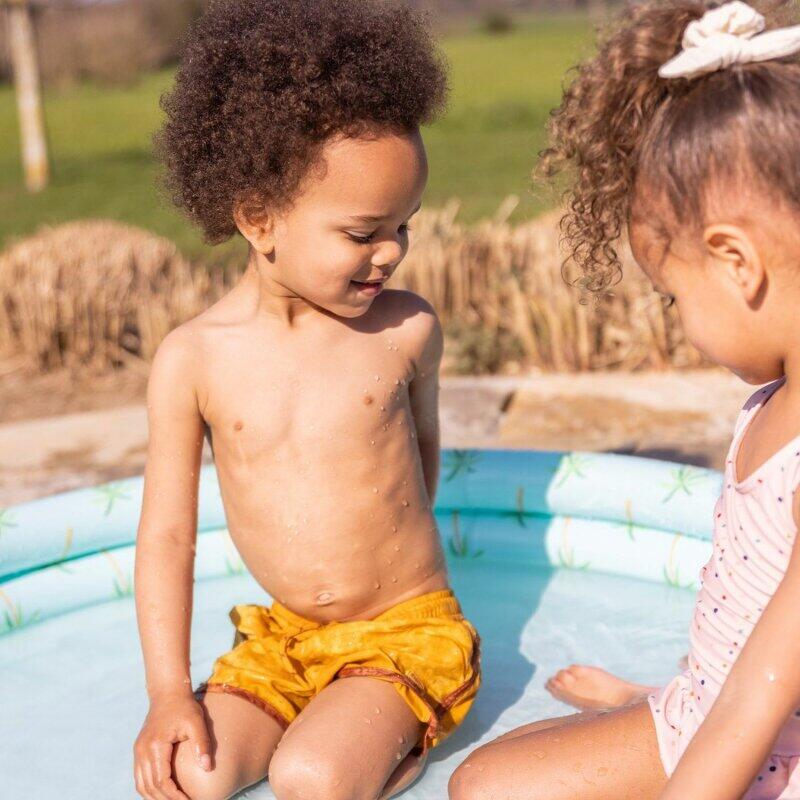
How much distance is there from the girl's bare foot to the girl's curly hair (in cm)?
103

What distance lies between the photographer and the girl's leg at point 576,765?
191 cm

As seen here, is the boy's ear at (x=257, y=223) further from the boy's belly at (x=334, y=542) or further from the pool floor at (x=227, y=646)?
the pool floor at (x=227, y=646)

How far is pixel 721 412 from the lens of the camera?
4074mm

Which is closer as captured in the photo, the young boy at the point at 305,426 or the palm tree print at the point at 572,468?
the young boy at the point at 305,426

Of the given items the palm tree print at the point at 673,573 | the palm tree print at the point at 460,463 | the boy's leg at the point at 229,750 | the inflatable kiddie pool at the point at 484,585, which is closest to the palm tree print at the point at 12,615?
the inflatable kiddie pool at the point at 484,585

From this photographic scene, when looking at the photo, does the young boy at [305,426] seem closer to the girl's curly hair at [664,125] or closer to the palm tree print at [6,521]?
the girl's curly hair at [664,125]

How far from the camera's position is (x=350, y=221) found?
214 centimetres

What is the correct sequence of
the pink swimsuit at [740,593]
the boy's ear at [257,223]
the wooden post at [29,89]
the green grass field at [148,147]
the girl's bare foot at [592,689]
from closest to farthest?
1. the pink swimsuit at [740,593]
2. the boy's ear at [257,223]
3. the girl's bare foot at [592,689]
4. the green grass field at [148,147]
5. the wooden post at [29,89]

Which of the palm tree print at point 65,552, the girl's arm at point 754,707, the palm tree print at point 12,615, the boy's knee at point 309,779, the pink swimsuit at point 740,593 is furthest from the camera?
the palm tree print at point 65,552

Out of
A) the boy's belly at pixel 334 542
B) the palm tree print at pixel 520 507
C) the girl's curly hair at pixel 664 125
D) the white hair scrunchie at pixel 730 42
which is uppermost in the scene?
the white hair scrunchie at pixel 730 42

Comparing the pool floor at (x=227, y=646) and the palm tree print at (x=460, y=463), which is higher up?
the palm tree print at (x=460, y=463)

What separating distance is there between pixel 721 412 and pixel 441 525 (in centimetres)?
124

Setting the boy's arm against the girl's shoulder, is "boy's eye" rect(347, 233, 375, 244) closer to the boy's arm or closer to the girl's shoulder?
the boy's arm

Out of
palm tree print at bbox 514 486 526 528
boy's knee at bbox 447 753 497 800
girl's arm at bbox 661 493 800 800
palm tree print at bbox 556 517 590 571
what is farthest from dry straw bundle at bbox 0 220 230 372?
girl's arm at bbox 661 493 800 800
